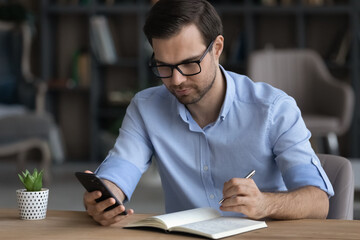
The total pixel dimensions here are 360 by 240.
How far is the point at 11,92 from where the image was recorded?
4.54 m

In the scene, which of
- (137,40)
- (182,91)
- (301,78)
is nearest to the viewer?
(182,91)

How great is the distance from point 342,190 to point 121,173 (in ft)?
1.70

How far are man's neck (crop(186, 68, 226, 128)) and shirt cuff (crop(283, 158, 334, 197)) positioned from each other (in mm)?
262

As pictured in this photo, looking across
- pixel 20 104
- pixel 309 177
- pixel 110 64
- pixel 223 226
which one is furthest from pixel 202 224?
pixel 110 64

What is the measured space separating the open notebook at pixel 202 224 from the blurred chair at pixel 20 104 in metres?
3.03

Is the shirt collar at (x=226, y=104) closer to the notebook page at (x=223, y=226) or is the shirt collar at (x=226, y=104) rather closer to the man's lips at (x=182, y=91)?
the man's lips at (x=182, y=91)

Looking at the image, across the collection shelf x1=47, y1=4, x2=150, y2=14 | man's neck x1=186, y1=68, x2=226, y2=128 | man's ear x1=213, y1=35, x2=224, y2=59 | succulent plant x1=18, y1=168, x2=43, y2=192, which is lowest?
succulent plant x1=18, y1=168, x2=43, y2=192

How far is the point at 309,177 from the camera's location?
1.30 meters

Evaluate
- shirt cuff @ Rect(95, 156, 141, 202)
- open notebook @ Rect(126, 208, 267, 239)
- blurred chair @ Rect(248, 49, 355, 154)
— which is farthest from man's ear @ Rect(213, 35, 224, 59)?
blurred chair @ Rect(248, 49, 355, 154)

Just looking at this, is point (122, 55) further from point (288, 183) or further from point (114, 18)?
point (288, 183)

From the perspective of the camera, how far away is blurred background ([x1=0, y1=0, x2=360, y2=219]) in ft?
14.3

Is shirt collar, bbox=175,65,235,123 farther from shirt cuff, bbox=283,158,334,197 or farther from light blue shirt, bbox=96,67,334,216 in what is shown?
shirt cuff, bbox=283,158,334,197

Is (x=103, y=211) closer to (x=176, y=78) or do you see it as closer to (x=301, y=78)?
(x=176, y=78)

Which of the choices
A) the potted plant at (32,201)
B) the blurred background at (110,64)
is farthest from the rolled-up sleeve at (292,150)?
the blurred background at (110,64)
